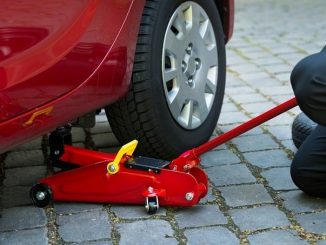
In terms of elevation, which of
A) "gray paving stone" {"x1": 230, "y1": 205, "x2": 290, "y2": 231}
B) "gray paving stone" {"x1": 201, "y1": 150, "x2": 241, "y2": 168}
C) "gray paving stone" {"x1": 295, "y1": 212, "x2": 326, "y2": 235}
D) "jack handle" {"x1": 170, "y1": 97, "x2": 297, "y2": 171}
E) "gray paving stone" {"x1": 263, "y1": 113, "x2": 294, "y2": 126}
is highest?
"jack handle" {"x1": 170, "y1": 97, "x2": 297, "y2": 171}

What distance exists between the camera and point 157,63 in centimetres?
285

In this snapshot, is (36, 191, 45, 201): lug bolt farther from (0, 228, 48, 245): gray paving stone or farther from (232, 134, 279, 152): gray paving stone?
(232, 134, 279, 152): gray paving stone

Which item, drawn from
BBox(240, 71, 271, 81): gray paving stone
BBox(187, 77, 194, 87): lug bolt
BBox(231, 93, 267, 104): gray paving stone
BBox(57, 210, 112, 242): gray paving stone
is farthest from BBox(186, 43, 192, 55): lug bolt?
BBox(240, 71, 271, 81): gray paving stone

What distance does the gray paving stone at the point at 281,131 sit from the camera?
141 inches

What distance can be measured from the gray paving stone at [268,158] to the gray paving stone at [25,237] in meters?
1.17

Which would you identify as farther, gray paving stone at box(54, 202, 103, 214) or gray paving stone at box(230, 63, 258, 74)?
gray paving stone at box(230, 63, 258, 74)

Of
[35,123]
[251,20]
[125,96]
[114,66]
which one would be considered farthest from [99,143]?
[251,20]

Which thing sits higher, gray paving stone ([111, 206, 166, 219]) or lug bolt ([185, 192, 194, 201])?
lug bolt ([185, 192, 194, 201])

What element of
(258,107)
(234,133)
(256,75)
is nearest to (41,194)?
(234,133)

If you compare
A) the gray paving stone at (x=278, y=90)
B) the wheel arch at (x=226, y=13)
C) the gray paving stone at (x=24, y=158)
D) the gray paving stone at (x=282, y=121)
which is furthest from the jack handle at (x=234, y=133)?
the gray paving stone at (x=278, y=90)

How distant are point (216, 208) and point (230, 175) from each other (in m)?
0.39

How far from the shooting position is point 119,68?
262 centimetres

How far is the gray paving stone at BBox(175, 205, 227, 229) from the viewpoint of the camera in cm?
254

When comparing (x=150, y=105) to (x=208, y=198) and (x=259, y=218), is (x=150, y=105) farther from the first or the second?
(x=259, y=218)
